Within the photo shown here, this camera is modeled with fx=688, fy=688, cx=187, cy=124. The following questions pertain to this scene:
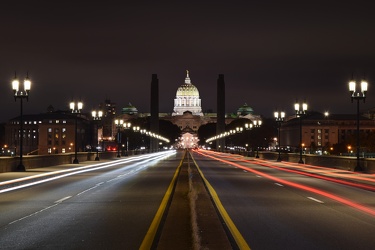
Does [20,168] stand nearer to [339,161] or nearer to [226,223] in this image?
[339,161]

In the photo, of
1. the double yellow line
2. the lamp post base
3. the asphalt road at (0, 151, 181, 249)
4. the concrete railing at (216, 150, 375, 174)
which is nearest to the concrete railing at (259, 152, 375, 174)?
the concrete railing at (216, 150, 375, 174)

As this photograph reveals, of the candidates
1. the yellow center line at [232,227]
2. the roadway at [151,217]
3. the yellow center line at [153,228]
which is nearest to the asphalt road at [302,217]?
the roadway at [151,217]

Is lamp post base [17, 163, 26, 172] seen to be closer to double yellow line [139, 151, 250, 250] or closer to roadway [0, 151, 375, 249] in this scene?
roadway [0, 151, 375, 249]

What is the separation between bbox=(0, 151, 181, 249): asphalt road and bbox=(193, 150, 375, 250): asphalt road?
7.39 feet

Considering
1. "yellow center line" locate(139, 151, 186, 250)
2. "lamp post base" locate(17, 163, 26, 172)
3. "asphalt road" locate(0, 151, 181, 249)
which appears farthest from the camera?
"lamp post base" locate(17, 163, 26, 172)

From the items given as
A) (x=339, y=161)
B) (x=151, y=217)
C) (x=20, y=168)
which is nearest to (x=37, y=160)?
(x=20, y=168)

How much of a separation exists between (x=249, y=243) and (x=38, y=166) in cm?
3898

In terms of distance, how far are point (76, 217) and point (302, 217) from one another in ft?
17.7

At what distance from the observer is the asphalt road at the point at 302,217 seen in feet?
40.9

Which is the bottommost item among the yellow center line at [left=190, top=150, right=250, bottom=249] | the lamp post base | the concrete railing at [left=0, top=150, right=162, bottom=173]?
the yellow center line at [left=190, top=150, right=250, bottom=249]

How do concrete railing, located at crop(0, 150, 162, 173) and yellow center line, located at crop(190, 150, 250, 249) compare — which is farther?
concrete railing, located at crop(0, 150, 162, 173)

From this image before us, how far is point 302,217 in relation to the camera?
54.0 feet

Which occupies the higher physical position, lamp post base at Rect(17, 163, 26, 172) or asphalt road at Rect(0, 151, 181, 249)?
lamp post base at Rect(17, 163, 26, 172)

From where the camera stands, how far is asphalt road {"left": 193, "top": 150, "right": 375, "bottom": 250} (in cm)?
1246
